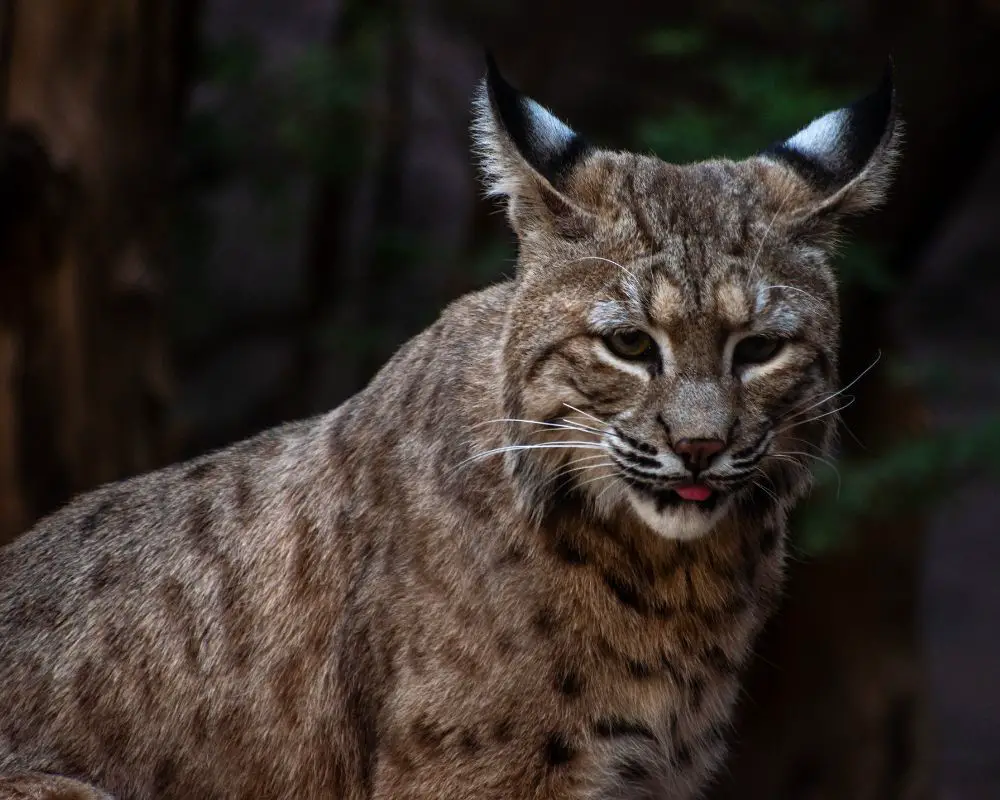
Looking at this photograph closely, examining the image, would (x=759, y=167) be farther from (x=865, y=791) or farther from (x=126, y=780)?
(x=865, y=791)

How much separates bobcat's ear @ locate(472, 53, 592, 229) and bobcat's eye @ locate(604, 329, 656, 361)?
0.37m

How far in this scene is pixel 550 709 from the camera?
3.49 meters

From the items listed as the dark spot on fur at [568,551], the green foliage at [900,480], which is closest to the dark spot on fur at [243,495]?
the dark spot on fur at [568,551]

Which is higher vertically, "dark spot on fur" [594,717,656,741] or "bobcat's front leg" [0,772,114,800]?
"dark spot on fur" [594,717,656,741]

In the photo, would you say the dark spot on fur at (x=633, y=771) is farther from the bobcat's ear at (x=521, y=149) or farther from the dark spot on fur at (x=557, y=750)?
the bobcat's ear at (x=521, y=149)

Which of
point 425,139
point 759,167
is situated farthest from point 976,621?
point 759,167

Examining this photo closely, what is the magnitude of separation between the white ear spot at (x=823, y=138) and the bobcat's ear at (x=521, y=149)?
22.8 inches

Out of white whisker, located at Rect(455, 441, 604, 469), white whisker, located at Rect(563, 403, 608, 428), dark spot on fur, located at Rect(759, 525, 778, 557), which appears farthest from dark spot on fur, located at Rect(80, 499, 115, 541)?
dark spot on fur, located at Rect(759, 525, 778, 557)

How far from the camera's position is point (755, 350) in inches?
136

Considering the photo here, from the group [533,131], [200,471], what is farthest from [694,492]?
[200,471]

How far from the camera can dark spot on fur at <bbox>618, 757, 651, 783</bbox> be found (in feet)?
11.9

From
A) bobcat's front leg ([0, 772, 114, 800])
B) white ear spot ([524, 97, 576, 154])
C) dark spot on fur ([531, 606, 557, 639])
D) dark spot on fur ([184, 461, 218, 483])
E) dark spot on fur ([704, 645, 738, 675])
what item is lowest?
bobcat's front leg ([0, 772, 114, 800])

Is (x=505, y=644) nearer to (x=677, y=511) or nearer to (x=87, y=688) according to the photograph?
(x=677, y=511)

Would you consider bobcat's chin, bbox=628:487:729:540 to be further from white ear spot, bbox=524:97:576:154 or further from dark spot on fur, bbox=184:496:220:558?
dark spot on fur, bbox=184:496:220:558
